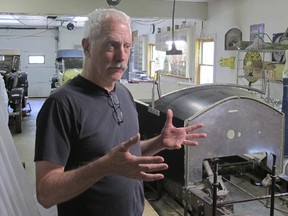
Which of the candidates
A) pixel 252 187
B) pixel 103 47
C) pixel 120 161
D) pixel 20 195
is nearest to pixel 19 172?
pixel 20 195

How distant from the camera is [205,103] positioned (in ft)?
8.98

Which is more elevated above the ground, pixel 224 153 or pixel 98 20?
pixel 98 20

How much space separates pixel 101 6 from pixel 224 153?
6153mm

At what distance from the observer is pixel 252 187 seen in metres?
3.14

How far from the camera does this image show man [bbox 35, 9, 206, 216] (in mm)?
1315

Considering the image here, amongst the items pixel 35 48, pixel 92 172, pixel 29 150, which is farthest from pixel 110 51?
pixel 35 48

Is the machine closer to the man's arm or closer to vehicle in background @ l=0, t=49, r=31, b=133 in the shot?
the man's arm

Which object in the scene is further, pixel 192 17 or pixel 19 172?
pixel 192 17

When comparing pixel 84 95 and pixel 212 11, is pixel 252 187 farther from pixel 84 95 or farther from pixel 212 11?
pixel 212 11

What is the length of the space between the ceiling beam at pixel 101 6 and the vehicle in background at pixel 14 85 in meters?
2.12

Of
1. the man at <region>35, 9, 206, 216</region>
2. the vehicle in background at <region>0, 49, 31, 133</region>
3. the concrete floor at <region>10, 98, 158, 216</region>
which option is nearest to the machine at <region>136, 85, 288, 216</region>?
the concrete floor at <region>10, 98, 158, 216</region>

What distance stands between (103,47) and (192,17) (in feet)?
23.6

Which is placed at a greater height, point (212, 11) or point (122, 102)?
point (212, 11)

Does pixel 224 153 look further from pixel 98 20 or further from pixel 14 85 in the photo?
pixel 14 85
